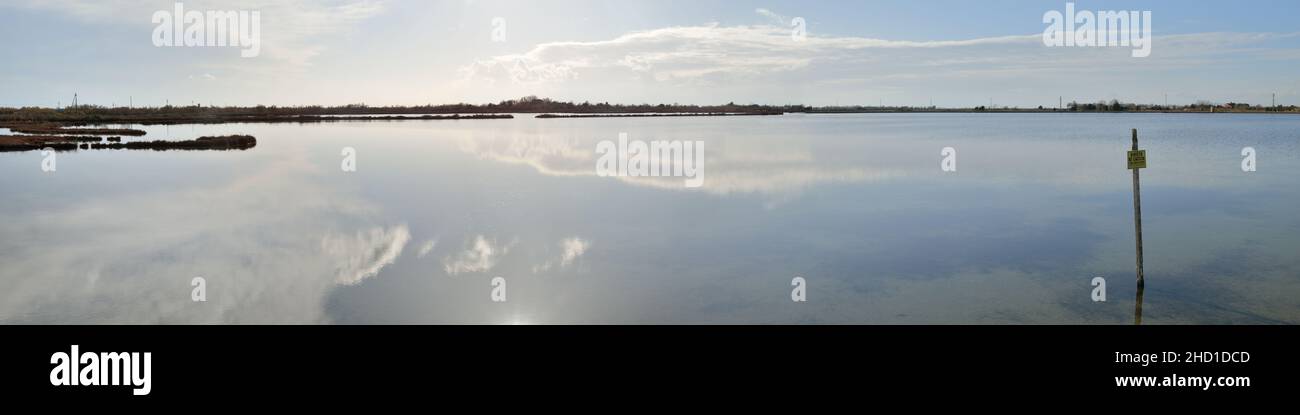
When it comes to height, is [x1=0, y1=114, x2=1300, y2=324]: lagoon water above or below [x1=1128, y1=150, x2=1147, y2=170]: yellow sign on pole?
below

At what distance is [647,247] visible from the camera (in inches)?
666

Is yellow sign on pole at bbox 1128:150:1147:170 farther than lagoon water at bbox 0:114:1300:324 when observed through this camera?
Yes

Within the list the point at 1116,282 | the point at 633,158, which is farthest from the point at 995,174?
the point at 1116,282

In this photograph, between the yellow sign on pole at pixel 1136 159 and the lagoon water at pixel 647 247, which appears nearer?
the lagoon water at pixel 647 247

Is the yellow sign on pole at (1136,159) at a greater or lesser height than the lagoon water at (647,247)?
greater

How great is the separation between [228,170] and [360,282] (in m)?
28.1

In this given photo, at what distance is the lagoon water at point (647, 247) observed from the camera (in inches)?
472

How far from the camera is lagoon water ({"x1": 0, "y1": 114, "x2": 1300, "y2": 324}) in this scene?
11977mm

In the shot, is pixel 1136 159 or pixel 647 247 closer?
pixel 1136 159

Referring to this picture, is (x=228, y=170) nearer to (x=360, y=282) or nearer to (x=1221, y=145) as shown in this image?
(x=360, y=282)

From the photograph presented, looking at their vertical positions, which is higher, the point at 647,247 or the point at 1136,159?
the point at 1136,159

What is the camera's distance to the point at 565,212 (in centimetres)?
2288
